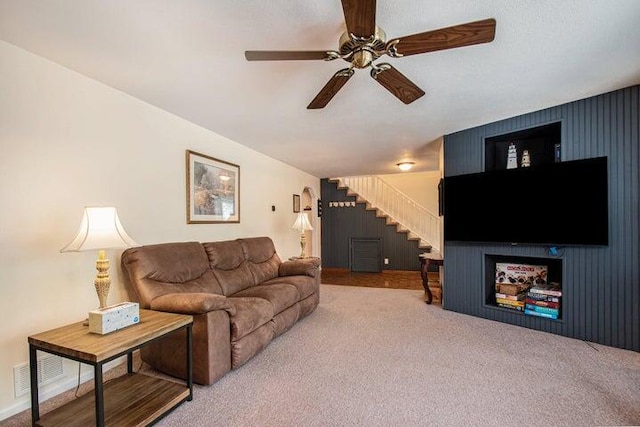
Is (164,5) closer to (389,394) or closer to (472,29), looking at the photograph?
(472,29)

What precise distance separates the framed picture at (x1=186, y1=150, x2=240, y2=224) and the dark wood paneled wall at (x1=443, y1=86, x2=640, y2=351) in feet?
11.6

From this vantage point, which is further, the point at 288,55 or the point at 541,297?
the point at 541,297

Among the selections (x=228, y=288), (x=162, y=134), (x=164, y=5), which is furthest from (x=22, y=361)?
(x=164, y=5)

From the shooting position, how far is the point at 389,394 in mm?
2109

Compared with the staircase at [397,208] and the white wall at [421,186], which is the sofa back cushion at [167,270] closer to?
the staircase at [397,208]

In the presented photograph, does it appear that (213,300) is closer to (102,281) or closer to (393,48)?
(102,281)

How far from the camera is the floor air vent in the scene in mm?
1952

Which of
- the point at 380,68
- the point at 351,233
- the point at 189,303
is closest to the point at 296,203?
the point at 351,233

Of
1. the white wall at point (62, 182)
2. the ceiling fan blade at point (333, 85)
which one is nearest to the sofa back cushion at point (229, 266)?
the white wall at point (62, 182)

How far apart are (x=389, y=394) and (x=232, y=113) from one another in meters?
2.89

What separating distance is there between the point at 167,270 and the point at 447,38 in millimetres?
2694

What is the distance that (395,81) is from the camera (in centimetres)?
197

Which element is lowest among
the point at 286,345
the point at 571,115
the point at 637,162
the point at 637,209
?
the point at 286,345

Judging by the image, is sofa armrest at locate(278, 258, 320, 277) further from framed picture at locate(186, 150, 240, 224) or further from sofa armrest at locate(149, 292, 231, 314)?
sofa armrest at locate(149, 292, 231, 314)
